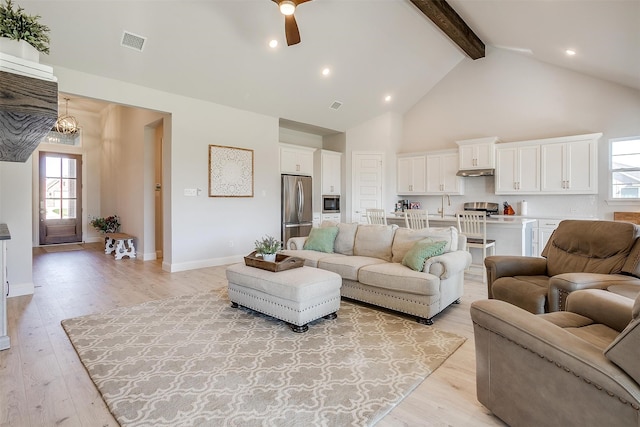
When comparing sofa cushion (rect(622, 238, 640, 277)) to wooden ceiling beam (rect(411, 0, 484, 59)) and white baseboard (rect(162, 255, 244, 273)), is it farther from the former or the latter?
white baseboard (rect(162, 255, 244, 273))

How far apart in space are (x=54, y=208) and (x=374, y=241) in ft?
28.6

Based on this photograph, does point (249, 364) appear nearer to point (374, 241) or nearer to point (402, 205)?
point (374, 241)

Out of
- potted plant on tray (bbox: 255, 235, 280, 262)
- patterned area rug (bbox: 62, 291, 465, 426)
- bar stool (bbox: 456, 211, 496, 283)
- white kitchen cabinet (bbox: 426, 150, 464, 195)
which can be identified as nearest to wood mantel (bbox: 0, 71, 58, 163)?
patterned area rug (bbox: 62, 291, 465, 426)

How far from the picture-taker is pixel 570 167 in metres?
5.68

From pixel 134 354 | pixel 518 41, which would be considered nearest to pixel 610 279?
pixel 134 354

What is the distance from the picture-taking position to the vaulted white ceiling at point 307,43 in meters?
3.77

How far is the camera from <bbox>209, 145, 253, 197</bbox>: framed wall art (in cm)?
568

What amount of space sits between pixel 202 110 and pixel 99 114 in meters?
5.45

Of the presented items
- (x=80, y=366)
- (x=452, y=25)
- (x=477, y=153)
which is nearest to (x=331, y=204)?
(x=477, y=153)

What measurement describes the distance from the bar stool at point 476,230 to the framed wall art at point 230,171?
3732 millimetres

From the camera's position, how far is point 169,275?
16.5 feet

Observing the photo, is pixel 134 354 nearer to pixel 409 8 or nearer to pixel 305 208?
pixel 305 208

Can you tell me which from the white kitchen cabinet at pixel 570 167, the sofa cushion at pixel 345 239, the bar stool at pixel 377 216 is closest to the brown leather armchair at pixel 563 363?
the sofa cushion at pixel 345 239

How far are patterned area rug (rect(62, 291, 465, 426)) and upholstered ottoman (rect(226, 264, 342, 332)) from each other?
130 millimetres
